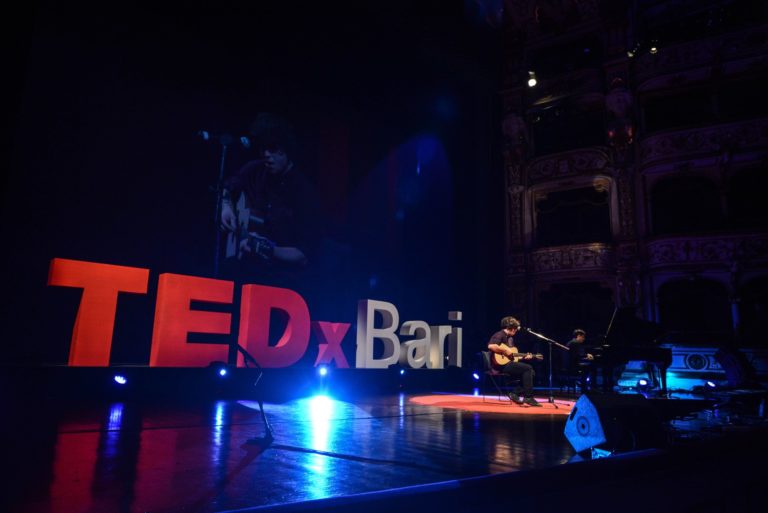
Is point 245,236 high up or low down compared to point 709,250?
down

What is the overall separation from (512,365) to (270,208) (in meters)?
5.60

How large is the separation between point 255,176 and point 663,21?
1298 cm

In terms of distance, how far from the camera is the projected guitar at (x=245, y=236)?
29.8 feet

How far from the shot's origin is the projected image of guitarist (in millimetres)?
9188

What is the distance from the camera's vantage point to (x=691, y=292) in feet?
43.2

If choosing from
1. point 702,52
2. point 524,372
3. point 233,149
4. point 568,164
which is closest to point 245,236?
point 233,149

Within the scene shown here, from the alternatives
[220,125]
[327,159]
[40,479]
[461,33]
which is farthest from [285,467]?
[461,33]

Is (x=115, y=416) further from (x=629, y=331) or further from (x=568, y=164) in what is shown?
(x=568, y=164)

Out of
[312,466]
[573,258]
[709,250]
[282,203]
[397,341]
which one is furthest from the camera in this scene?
[573,258]

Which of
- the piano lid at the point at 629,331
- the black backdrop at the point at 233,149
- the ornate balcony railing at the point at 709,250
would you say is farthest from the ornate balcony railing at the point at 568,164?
the piano lid at the point at 629,331

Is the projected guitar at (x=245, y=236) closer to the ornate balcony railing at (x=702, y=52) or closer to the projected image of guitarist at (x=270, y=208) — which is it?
the projected image of guitarist at (x=270, y=208)

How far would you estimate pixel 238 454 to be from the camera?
10.5 feet

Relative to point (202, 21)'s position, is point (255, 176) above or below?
below

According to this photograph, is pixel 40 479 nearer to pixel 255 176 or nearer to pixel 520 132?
pixel 255 176
